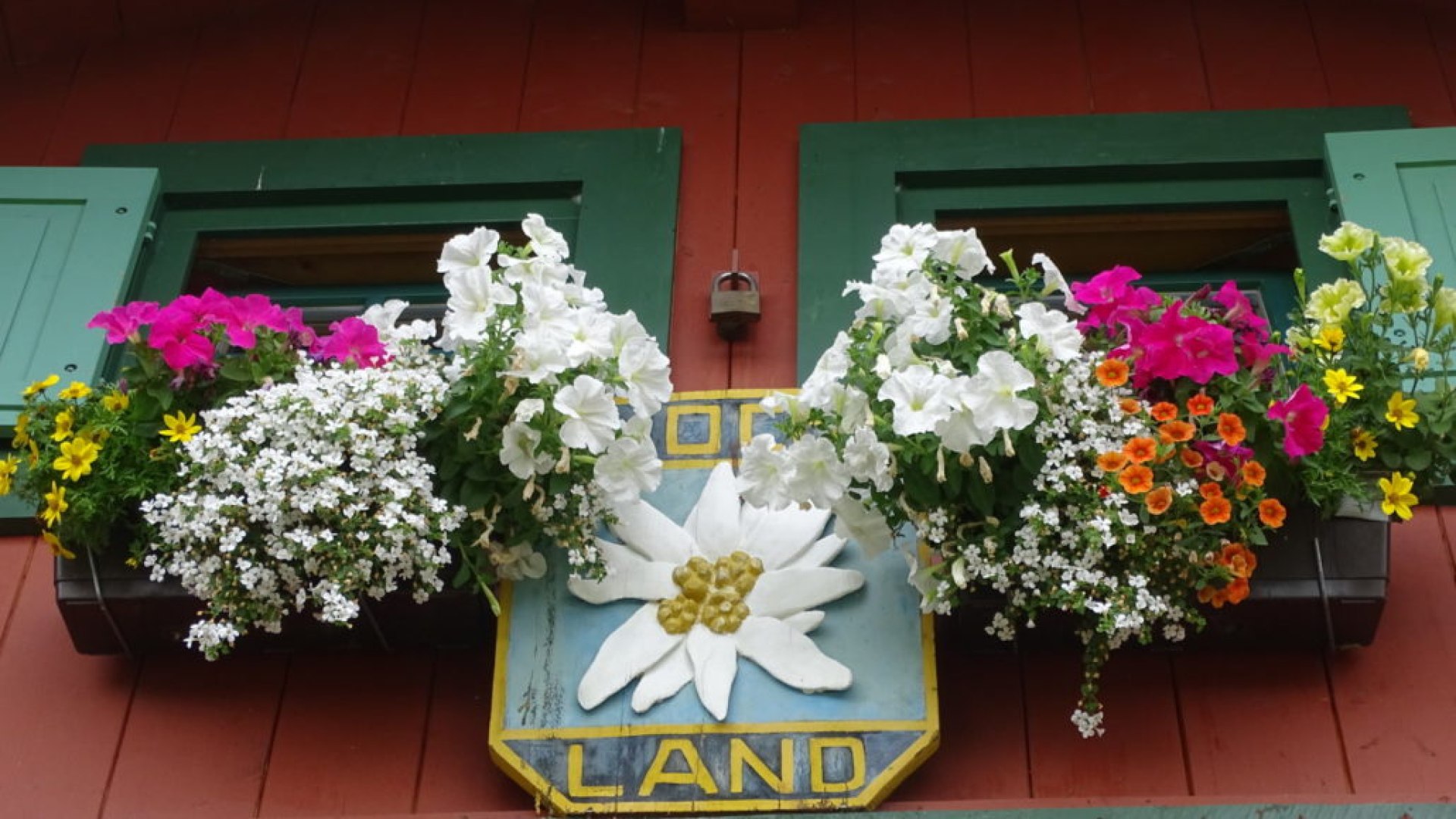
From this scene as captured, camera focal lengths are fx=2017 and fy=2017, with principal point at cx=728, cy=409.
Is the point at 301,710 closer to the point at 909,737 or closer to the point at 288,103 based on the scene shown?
the point at 909,737

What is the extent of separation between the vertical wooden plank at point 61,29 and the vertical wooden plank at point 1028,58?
6.15 feet

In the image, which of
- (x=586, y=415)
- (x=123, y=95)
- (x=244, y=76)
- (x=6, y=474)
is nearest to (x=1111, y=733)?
(x=586, y=415)

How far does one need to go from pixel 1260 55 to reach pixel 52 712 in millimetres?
2632

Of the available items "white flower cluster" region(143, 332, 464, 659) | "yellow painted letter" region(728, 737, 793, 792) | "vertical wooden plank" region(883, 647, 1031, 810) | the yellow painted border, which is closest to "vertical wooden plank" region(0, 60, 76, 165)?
"white flower cluster" region(143, 332, 464, 659)

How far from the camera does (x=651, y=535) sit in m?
3.13

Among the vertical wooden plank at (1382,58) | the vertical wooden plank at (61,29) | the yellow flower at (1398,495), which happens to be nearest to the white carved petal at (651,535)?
the yellow flower at (1398,495)

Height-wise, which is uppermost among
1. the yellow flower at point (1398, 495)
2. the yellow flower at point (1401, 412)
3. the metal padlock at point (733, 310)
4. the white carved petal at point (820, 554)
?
the metal padlock at point (733, 310)

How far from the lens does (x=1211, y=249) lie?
3953mm

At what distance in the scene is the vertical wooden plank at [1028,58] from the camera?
4039 millimetres

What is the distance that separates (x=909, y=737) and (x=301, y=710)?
3.17 feet

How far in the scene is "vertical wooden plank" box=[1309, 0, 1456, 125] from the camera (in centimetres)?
398

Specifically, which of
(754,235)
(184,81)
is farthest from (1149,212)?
(184,81)

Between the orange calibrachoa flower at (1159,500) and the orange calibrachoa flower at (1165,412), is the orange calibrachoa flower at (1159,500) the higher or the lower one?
the lower one

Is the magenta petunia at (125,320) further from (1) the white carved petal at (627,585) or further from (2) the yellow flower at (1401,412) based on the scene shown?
(2) the yellow flower at (1401,412)
